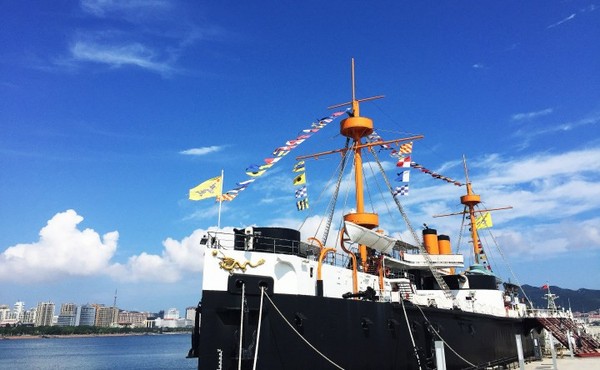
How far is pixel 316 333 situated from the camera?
14484 mm

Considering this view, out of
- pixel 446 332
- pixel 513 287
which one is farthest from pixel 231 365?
pixel 513 287

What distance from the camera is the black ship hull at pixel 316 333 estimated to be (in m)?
13.4

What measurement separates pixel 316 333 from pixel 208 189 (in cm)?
636

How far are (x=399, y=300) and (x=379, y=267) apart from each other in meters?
2.66

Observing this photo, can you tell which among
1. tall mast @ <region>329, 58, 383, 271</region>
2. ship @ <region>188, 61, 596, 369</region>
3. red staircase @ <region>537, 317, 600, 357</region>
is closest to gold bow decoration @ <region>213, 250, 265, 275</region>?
ship @ <region>188, 61, 596, 369</region>

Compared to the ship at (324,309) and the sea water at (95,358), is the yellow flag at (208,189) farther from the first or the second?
the sea water at (95,358)

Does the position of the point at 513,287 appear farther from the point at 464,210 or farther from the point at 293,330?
the point at 293,330

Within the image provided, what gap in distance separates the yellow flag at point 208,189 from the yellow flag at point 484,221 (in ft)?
108

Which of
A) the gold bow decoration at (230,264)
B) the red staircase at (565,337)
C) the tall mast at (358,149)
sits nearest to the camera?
the gold bow decoration at (230,264)

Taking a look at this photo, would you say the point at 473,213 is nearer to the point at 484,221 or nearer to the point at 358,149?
the point at 484,221

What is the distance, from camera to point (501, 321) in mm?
28375

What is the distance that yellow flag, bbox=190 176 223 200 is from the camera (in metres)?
16.0

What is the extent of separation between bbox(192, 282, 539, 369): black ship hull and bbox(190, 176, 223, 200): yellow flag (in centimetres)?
389

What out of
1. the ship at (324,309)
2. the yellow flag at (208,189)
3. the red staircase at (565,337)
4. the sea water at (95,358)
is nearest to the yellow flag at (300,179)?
the ship at (324,309)
